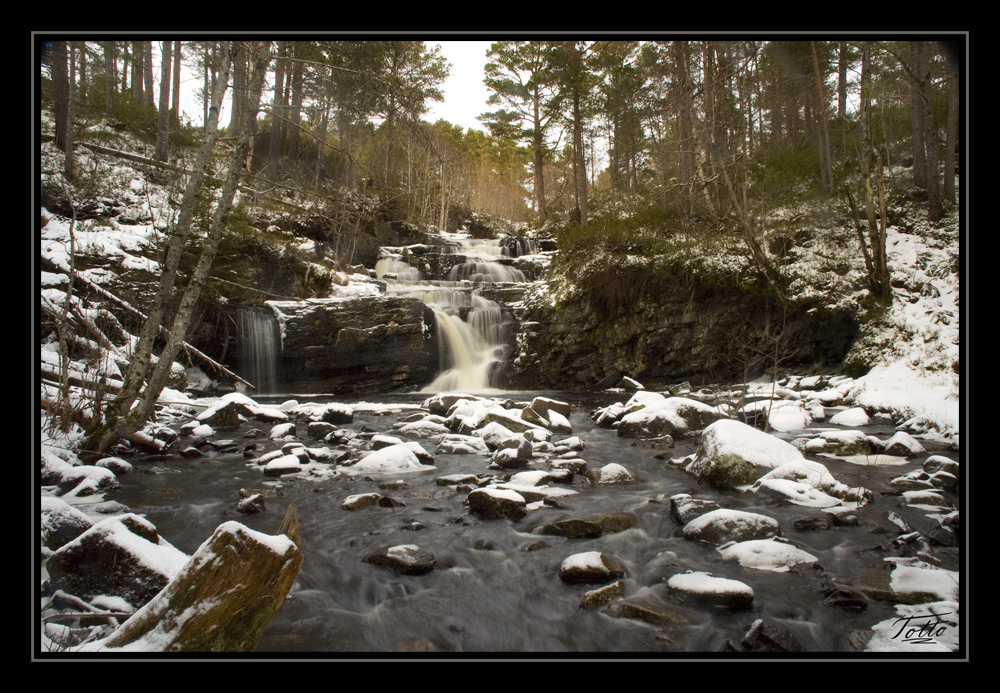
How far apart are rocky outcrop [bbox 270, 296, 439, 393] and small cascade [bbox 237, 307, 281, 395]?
0.20 m

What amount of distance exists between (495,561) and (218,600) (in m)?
1.71

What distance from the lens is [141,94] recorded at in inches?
389

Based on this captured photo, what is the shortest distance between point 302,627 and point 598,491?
9.34ft

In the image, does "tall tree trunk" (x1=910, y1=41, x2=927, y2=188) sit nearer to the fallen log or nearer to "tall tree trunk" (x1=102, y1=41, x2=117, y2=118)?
the fallen log

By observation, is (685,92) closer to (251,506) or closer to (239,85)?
(239,85)

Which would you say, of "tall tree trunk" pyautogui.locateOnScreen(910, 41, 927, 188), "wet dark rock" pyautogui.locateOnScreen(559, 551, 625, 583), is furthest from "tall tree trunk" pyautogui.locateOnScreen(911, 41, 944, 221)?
Answer: "wet dark rock" pyautogui.locateOnScreen(559, 551, 625, 583)

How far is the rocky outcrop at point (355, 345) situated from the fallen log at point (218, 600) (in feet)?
31.6

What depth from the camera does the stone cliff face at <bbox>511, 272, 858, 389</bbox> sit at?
1096 centimetres

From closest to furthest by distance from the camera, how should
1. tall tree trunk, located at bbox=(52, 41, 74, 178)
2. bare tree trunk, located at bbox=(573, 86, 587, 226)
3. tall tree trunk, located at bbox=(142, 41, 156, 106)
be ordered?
1. tall tree trunk, located at bbox=(52, 41, 74, 178)
2. tall tree trunk, located at bbox=(142, 41, 156, 106)
3. bare tree trunk, located at bbox=(573, 86, 587, 226)

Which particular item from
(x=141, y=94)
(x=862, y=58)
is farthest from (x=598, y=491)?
(x=141, y=94)

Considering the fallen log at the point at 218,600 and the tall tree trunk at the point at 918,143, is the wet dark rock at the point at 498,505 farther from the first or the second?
the tall tree trunk at the point at 918,143

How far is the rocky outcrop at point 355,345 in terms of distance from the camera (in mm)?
10977

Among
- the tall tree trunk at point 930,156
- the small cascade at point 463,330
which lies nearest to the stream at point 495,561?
the tall tree trunk at point 930,156
